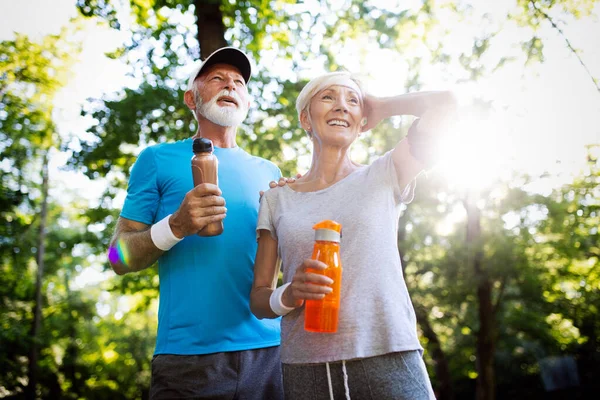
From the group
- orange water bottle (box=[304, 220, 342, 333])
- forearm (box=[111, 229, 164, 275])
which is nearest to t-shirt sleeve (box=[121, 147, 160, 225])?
forearm (box=[111, 229, 164, 275])

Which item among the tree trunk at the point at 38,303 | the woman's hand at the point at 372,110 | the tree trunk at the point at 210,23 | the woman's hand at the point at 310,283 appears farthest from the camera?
the tree trunk at the point at 38,303

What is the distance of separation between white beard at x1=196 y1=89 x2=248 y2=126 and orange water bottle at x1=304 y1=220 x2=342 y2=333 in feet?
5.00

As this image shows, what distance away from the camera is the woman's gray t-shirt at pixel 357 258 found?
6.47ft

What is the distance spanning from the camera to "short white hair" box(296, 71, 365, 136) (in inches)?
97.6

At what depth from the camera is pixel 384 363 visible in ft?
6.32

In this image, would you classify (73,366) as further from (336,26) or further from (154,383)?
(154,383)

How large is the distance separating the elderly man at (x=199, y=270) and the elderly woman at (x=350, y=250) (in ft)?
1.11

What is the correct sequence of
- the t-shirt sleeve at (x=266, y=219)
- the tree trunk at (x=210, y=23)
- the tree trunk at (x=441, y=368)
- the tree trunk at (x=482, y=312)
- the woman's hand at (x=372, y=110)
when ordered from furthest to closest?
the tree trunk at (x=441, y=368) < the tree trunk at (x=482, y=312) < the tree trunk at (x=210, y=23) < the woman's hand at (x=372, y=110) < the t-shirt sleeve at (x=266, y=219)

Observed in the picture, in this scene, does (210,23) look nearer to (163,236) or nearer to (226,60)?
(226,60)

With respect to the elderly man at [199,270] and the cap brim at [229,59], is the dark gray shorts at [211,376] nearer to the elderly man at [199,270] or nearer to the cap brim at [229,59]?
the elderly man at [199,270]

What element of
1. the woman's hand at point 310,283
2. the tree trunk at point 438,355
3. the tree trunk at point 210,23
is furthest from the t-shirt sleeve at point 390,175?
the tree trunk at point 438,355

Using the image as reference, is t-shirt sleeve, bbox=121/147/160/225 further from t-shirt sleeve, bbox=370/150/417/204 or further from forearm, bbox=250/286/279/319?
t-shirt sleeve, bbox=370/150/417/204

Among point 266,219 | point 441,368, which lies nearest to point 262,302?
point 266,219

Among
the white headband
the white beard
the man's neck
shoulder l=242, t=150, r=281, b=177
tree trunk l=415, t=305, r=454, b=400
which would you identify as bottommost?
tree trunk l=415, t=305, r=454, b=400
